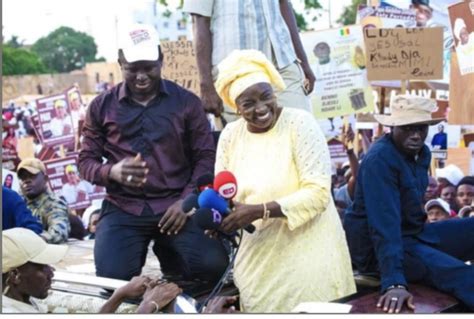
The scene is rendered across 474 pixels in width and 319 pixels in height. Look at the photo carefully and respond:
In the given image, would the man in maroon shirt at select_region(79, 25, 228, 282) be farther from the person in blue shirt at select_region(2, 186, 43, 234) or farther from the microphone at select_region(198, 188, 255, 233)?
the microphone at select_region(198, 188, 255, 233)

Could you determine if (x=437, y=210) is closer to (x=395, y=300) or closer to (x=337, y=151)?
(x=337, y=151)

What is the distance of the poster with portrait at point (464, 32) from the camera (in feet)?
24.5

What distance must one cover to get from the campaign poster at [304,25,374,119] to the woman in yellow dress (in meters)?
4.38

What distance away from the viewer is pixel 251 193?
13.5 feet

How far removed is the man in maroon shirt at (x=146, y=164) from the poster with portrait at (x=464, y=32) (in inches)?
134

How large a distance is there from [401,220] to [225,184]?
1.10 m

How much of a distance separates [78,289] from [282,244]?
38.2 inches

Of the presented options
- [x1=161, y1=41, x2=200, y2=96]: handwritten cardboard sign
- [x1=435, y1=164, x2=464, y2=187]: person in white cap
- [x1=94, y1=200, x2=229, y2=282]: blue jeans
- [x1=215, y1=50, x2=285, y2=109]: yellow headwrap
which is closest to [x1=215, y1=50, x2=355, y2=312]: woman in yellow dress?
[x1=215, y1=50, x2=285, y2=109]: yellow headwrap

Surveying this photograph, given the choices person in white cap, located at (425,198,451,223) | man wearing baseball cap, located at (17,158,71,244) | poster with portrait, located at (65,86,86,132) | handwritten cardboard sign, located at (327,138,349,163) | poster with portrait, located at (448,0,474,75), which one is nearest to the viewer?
person in white cap, located at (425,198,451,223)

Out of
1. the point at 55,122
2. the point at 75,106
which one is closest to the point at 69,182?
the point at 55,122

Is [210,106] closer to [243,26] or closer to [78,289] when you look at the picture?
[243,26]

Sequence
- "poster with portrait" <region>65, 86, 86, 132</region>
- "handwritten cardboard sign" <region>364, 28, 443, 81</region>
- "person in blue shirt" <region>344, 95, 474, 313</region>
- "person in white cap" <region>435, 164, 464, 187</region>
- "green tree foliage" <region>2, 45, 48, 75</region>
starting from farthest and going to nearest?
1. "green tree foliage" <region>2, 45, 48, 75</region>
2. "poster with portrait" <region>65, 86, 86, 132</region>
3. "person in white cap" <region>435, 164, 464, 187</region>
4. "handwritten cardboard sign" <region>364, 28, 443, 81</region>
5. "person in blue shirt" <region>344, 95, 474, 313</region>

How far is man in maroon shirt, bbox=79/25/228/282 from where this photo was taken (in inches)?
179

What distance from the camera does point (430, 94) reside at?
9.91m
